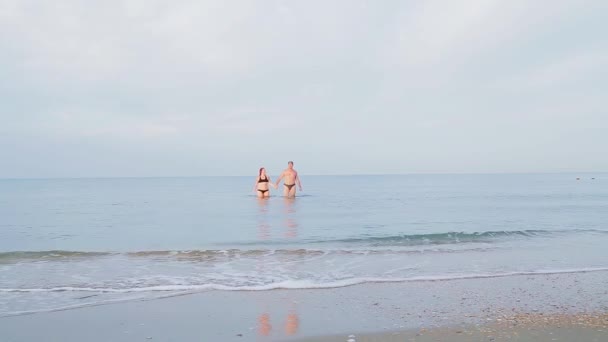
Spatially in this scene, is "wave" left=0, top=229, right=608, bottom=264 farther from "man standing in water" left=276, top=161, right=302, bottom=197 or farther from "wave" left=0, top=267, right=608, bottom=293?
"man standing in water" left=276, top=161, right=302, bottom=197

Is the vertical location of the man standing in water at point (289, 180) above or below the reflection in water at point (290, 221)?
above

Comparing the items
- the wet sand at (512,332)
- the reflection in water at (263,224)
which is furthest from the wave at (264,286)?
the reflection in water at (263,224)

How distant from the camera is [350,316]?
21.2 feet

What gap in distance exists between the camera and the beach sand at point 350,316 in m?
5.71

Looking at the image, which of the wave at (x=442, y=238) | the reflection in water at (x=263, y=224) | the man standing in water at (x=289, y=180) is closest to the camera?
the wave at (x=442, y=238)

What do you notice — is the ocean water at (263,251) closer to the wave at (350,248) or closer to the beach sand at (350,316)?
the wave at (350,248)

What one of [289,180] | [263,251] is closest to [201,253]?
[263,251]

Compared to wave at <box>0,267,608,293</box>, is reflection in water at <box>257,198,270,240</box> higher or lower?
higher

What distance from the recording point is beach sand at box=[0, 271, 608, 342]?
571cm

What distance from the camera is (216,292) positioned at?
26.1 ft

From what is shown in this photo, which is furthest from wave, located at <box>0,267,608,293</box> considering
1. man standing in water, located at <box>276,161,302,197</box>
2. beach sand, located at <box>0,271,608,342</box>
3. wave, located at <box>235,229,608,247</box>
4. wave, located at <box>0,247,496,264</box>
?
man standing in water, located at <box>276,161,302,197</box>

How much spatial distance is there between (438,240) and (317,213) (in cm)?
887

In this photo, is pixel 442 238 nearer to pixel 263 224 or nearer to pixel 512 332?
pixel 263 224

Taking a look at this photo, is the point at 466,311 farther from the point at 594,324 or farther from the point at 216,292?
the point at 216,292
